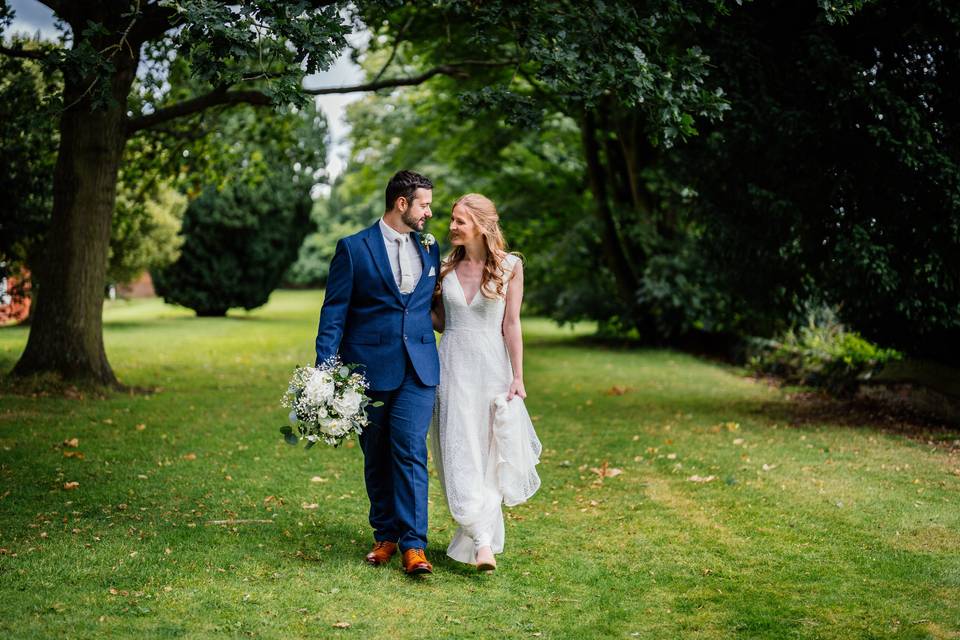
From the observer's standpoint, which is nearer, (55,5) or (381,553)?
(381,553)

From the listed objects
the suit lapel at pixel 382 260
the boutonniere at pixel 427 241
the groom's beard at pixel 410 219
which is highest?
the groom's beard at pixel 410 219

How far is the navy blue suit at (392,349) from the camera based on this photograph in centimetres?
532

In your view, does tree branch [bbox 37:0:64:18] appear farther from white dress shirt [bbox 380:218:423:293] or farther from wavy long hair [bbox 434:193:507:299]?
wavy long hair [bbox 434:193:507:299]

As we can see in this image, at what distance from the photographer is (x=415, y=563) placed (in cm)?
532

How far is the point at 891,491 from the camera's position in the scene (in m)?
7.50

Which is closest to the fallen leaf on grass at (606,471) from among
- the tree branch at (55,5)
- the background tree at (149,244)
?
the tree branch at (55,5)

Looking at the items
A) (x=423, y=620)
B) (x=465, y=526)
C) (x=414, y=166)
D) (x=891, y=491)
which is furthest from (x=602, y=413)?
(x=414, y=166)

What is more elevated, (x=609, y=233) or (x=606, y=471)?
(x=609, y=233)

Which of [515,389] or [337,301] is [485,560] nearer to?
[515,389]

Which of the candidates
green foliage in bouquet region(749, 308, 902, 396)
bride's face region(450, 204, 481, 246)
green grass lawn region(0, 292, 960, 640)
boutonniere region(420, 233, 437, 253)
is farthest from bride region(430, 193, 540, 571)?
green foliage in bouquet region(749, 308, 902, 396)

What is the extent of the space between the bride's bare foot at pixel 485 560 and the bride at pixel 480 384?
0.33 feet

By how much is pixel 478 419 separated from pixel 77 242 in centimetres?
838

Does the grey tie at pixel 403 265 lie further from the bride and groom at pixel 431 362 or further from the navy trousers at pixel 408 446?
the navy trousers at pixel 408 446

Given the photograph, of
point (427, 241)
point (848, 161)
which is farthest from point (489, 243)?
point (848, 161)
